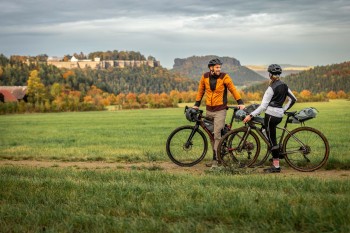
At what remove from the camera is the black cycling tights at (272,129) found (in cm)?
1016

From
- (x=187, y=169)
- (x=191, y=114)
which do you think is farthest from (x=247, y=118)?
(x=187, y=169)

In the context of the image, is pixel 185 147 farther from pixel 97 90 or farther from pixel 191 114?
pixel 97 90

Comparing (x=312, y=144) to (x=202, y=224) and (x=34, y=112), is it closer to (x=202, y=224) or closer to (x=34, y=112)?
(x=202, y=224)

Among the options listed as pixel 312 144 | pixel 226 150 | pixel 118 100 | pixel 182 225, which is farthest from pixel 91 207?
pixel 118 100

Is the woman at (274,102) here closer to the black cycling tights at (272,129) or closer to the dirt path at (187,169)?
the black cycling tights at (272,129)

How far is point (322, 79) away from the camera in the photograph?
15738 centimetres

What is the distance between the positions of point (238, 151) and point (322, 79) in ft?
513

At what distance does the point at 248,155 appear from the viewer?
1056 centimetres

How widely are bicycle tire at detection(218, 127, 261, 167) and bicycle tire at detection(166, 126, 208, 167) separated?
66 cm

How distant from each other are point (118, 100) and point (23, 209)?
115089 mm

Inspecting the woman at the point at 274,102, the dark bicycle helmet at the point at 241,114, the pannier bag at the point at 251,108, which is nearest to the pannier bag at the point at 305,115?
the woman at the point at 274,102

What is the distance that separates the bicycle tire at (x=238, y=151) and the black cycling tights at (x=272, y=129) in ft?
1.13

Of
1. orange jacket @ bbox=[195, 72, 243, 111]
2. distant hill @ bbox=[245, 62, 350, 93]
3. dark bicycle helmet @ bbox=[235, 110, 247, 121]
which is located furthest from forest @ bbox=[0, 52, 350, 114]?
dark bicycle helmet @ bbox=[235, 110, 247, 121]

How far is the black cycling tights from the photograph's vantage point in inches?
400
